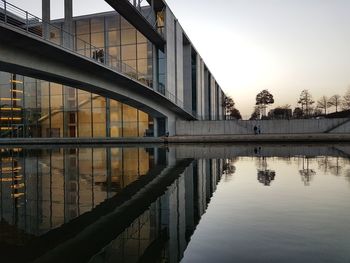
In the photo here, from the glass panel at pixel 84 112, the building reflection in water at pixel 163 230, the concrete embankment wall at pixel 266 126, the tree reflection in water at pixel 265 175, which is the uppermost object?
the glass panel at pixel 84 112

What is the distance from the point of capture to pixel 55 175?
43.7 ft

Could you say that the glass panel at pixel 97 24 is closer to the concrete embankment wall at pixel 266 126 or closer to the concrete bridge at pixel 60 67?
the concrete bridge at pixel 60 67

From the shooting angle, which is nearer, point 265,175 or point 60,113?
point 265,175

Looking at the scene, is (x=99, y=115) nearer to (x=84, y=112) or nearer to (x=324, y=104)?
(x=84, y=112)

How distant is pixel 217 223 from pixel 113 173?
8.48m

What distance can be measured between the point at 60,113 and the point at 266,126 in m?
29.4

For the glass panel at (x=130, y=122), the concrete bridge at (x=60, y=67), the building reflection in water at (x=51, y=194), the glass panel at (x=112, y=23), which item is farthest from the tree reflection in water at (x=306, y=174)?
the glass panel at (x=112, y=23)

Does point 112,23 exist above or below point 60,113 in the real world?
above

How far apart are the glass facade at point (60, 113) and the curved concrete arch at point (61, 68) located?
775cm

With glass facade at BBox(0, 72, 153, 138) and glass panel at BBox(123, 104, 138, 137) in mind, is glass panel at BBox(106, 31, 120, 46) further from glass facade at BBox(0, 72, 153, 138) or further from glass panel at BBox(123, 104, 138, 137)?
glass panel at BBox(123, 104, 138, 137)

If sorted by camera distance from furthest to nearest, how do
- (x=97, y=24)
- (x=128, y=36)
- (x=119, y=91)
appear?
(x=97, y=24)
(x=128, y=36)
(x=119, y=91)

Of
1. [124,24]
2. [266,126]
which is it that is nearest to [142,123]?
[124,24]

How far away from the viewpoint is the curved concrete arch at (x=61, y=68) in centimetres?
1770

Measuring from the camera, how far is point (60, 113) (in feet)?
163
